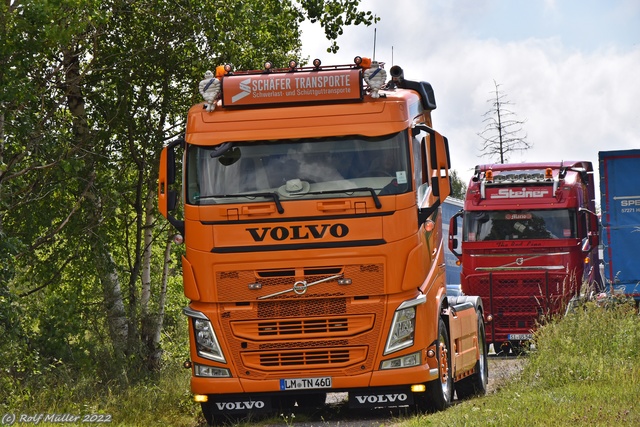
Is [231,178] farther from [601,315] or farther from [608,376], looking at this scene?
[601,315]

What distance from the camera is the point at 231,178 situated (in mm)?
12602

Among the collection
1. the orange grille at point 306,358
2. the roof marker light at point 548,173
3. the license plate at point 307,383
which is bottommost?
the license plate at point 307,383

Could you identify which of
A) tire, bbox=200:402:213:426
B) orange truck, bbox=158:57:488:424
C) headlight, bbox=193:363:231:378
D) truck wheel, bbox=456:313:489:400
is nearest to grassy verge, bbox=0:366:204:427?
tire, bbox=200:402:213:426

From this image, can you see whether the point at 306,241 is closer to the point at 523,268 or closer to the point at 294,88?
the point at 294,88

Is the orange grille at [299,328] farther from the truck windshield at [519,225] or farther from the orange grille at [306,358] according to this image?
the truck windshield at [519,225]

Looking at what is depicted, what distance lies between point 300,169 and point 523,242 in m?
12.4

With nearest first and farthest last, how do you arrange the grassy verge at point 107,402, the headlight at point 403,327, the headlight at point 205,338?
the headlight at point 403,327 → the headlight at point 205,338 → the grassy verge at point 107,402

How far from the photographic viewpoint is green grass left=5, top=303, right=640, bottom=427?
1058 centimetres

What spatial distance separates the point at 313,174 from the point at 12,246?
4.16 metres

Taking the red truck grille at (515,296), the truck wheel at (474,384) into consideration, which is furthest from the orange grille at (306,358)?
the red truck grille at (515,296)

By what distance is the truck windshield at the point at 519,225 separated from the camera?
2386 cm

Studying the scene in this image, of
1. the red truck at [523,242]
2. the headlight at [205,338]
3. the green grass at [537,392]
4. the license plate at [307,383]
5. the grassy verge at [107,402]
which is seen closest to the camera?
the green grass at [537,392]

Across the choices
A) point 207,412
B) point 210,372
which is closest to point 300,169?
point 210,372

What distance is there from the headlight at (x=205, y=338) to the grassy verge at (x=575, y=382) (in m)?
2.24
